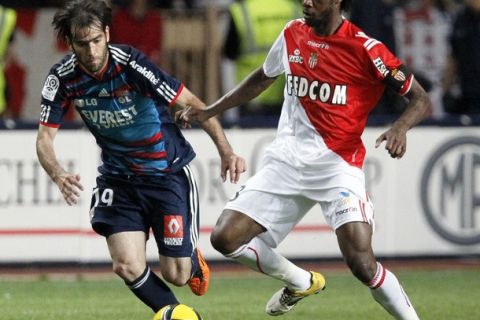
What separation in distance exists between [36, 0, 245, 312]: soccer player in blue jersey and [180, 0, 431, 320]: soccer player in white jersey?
0.85 ft

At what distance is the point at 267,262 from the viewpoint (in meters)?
9.39

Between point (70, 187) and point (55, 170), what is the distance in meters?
0.34

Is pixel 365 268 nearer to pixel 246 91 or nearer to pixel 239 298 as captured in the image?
pixel 246 91

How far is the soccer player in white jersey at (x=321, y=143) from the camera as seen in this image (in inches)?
342

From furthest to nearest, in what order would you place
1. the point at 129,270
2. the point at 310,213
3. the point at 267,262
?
the point at 310,213, the point at 267,262, the point at 129,270

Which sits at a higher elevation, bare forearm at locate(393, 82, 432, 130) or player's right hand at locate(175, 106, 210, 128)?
bare forearm at locate(393, 82, 432, 130)

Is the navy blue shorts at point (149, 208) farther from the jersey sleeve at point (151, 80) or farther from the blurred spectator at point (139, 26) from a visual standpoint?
the blurred spectator at point (139, 26)

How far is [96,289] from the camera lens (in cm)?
1202

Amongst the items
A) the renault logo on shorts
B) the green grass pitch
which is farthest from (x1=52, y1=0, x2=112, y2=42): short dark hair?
the renault logo on shorts

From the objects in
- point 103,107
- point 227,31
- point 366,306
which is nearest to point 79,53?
point 103,107

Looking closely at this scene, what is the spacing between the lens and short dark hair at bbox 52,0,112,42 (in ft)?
27.5

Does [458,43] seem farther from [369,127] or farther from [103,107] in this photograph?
[103,107]

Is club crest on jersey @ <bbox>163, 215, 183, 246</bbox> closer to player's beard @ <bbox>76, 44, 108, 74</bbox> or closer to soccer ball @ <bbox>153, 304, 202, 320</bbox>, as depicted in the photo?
soccer ball @ <bbox>153, 304, 202, 320</bbox>

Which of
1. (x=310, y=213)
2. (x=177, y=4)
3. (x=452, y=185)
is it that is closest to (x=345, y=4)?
(x=310, y=213)
